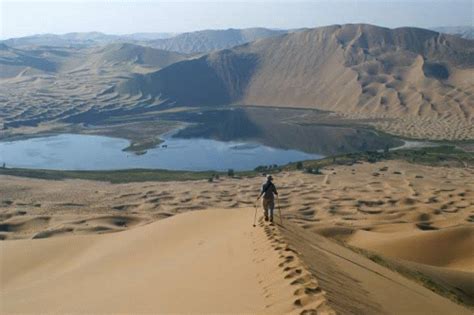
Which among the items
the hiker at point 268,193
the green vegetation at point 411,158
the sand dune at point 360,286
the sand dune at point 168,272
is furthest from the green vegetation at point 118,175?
the sand dune at point 360,286

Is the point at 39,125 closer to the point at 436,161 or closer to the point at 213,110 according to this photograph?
the point at 213,110

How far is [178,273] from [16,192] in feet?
87.0

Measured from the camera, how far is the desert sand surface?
11.4 meters

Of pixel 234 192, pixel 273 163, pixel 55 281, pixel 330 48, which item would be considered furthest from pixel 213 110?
pixel 55 281

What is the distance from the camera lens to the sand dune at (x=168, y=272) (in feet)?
22.2

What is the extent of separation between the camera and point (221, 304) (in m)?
6.64

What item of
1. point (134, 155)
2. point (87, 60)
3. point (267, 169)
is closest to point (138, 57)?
point (87, 60)

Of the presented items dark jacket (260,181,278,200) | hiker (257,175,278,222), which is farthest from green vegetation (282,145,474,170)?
dark jacket (260,181,278,200)

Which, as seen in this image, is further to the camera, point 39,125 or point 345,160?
point 39,125

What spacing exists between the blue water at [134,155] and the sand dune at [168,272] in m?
32.6

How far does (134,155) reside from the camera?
51.5 m

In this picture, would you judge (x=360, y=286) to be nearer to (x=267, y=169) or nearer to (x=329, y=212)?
(x=329, y=212)

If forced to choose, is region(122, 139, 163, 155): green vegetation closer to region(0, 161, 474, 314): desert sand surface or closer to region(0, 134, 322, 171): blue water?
region(0, 134, 322, 171): blue water

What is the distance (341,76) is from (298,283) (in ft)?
274
